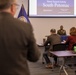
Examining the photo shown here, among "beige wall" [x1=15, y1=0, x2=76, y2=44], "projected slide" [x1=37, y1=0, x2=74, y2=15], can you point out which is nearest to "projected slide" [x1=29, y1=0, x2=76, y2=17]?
"projected slide" [x1=37, y1=0, x2=74, y2=15]

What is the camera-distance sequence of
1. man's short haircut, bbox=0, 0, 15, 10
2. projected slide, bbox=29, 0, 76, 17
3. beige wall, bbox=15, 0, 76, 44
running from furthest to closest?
beige wall, bbox=15, 0, 76, 44, projected slide, bbox=29, 0, 76, 17, man's short haircut, bbox=0, 0, 15, 10

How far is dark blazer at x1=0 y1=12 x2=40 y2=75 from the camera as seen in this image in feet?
4.92

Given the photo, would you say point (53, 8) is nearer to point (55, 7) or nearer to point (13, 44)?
point (55, 7)

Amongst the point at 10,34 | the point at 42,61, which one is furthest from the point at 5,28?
the point at 42,61

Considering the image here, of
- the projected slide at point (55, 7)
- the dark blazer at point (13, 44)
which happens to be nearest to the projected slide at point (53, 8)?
the projected slide at point (55, 7)

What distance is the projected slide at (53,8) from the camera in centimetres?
1091

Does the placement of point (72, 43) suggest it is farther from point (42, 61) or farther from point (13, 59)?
point (13, 59)

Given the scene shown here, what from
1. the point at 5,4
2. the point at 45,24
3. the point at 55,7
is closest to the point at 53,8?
the point at 55,7

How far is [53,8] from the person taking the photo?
36.4ft

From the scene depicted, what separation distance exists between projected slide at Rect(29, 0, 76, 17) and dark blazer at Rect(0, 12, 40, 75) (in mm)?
9411

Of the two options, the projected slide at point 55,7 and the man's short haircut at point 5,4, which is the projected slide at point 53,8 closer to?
the projected slide at point 55,7

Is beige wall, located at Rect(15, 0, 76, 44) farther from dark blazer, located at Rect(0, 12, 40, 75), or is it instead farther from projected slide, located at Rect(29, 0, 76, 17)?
dark blazer, located at Rect(0, 12, 40, 75)

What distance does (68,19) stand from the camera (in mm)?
11336

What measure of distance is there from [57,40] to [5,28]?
539cm
